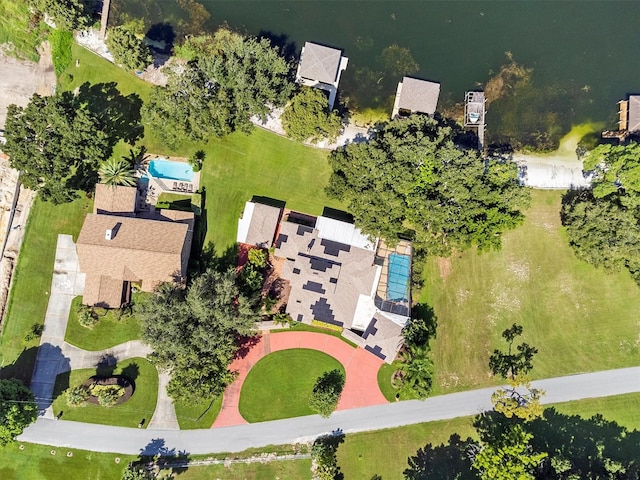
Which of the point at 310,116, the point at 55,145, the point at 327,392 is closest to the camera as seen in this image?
the point at 55,145

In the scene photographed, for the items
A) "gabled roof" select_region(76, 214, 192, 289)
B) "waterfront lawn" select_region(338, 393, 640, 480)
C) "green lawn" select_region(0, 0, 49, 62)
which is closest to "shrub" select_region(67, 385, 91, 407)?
"gabled roof" select_region(76, 214, 192, 289)

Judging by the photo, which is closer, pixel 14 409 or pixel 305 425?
pixel 14 409

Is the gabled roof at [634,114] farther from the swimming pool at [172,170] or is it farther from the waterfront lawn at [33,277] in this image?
the waterfront lawn at [33,277]

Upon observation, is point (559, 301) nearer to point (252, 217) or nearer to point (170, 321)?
point (252, 217)

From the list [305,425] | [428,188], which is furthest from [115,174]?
[305,425]

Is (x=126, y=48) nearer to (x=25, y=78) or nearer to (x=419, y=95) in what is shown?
(x=25, y=78)

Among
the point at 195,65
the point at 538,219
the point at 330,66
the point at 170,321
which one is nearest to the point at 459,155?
the point at 538,219

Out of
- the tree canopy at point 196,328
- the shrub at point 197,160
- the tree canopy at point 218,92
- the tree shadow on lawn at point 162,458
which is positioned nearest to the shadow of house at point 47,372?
the tree shadow on lawn at point 162,458

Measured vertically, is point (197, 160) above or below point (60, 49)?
below
